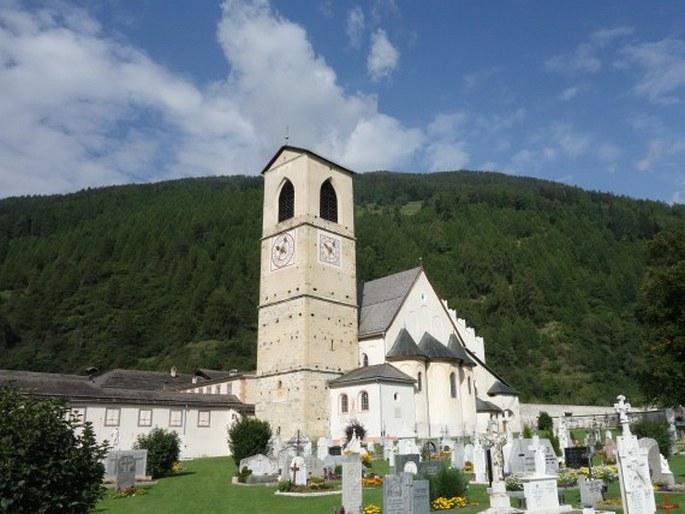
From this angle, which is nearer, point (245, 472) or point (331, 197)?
point (245, 472)

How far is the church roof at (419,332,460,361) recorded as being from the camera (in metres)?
42.5

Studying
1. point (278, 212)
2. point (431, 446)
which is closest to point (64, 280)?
point (278, 212)

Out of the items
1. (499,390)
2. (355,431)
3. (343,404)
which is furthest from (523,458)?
(499,390)

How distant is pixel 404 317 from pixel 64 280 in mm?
96019

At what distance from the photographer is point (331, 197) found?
4641 centimetres

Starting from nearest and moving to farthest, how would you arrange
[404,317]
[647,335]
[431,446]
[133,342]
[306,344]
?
[431,446] → [647,335] → [306,344] → [404,317] → [133,342]

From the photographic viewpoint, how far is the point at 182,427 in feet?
129

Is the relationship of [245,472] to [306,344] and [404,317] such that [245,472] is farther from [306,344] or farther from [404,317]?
[404,317]

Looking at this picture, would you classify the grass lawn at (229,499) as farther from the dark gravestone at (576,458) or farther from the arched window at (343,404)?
the arched window at (343,404)

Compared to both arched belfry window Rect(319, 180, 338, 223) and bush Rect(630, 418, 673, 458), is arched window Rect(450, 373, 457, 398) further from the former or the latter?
bush Rect(630, 418, 673, 458)

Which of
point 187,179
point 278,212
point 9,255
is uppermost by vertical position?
point 187,179

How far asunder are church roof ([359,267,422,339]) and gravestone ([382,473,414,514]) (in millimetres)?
27861

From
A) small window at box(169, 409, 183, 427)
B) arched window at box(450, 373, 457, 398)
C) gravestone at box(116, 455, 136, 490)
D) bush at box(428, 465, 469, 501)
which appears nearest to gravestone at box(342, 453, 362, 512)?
bush at box(428, 465, 469, 501)

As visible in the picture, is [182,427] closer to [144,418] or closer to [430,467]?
[144,418]
